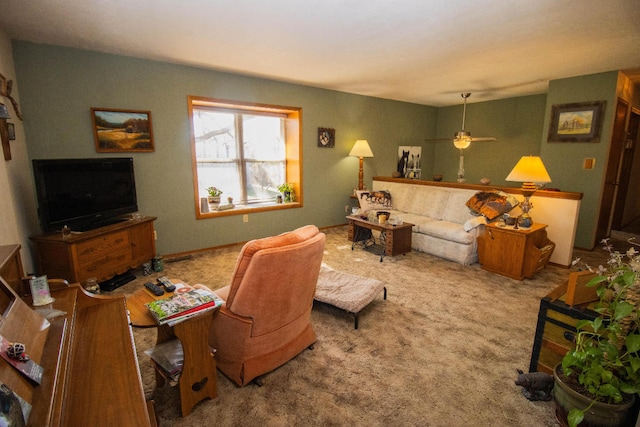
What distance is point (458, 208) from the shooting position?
4.32m

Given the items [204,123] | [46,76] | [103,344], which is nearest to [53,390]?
[103,344]

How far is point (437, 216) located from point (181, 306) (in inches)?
156

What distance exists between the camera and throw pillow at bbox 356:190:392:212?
4929 mm

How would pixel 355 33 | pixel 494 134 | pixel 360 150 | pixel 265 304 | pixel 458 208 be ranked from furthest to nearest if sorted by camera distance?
1. pixel 494 134
2. pixel 360 150
3. pixel 458 208
4. pixel 355 33
5. pixel 265 304

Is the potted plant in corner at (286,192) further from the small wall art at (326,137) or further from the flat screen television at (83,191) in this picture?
the flat screen television at (83,191)

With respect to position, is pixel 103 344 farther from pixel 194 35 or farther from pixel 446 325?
pixel 194 35

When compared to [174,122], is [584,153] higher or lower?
lower

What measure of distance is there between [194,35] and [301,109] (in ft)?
7.33

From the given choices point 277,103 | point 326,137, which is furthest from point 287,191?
point 277,103

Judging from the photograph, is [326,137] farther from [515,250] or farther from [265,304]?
[265,304]

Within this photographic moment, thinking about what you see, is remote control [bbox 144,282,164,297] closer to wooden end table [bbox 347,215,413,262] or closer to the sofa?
wooden end table [bbox 347,215,413,262]

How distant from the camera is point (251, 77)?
14.0 feet

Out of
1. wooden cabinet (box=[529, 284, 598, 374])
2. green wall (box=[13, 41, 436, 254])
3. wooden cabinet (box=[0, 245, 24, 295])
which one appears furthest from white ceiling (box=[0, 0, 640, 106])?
wooden cabinet (box=[529, 284, 598, 374])

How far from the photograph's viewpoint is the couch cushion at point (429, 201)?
4555 millimetres
